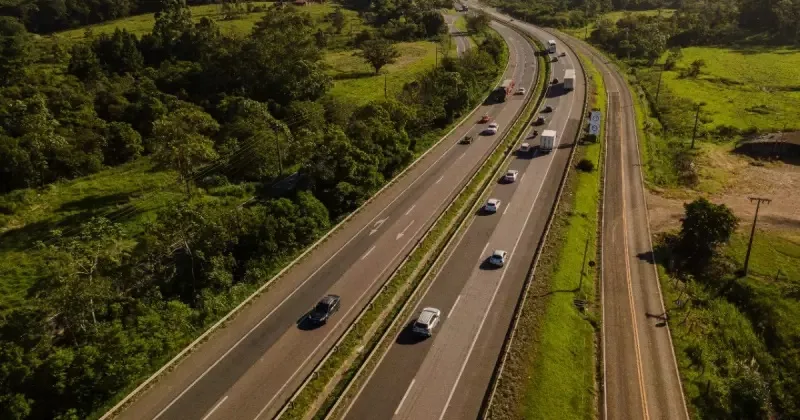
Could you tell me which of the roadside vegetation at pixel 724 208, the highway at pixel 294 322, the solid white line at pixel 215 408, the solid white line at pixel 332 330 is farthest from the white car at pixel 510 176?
the solid white line at pixel 215 408

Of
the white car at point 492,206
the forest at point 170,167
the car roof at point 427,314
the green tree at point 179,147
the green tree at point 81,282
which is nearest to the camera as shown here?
the forest at point 170,167

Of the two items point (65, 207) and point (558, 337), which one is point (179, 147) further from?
point (558, 337)

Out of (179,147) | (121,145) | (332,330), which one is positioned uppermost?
(179,147)

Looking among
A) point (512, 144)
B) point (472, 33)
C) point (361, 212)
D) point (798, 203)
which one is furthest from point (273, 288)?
point (472, 33)

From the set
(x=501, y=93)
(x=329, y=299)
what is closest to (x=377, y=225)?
(x=329, y=299)

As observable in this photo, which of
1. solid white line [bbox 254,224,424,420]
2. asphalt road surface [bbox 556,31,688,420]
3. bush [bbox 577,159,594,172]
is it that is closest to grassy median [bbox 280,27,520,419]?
solid white line [bbox 254,224,424,420]

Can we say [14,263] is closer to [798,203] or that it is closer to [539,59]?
[798,203]

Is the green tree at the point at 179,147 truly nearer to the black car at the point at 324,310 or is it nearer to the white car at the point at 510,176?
the black car at the point at 324,310
